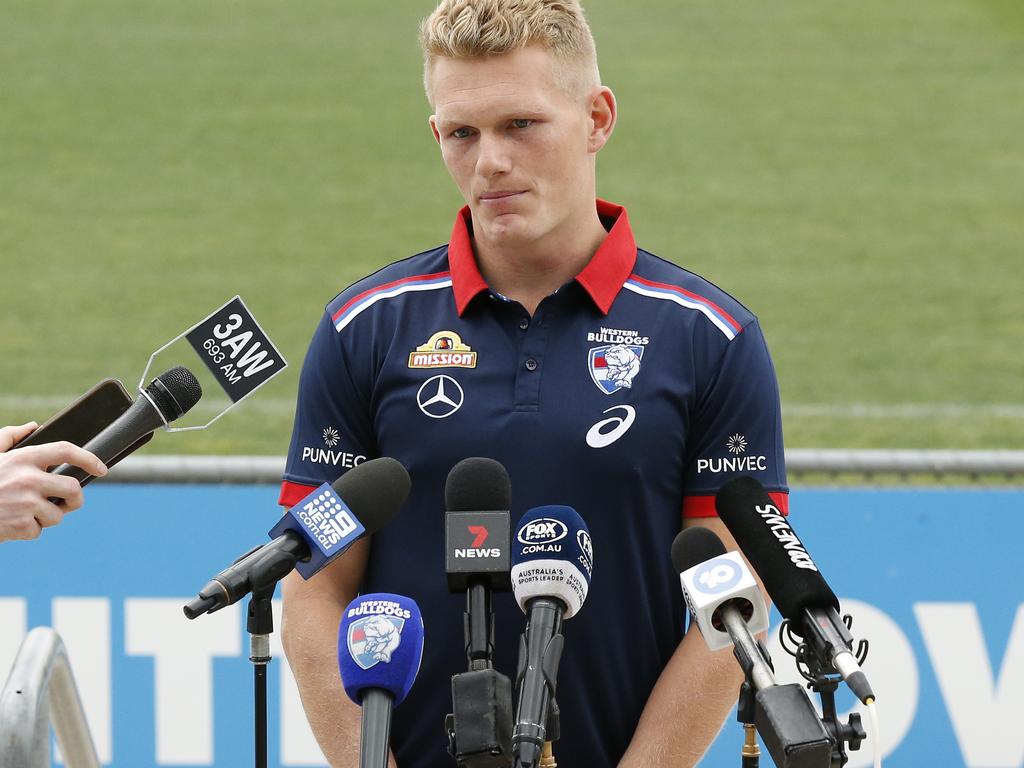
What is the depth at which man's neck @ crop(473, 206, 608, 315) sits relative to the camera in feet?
10.1

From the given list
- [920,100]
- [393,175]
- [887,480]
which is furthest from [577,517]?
[920,100]

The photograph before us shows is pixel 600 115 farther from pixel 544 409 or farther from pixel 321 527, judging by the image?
pixel 321 527

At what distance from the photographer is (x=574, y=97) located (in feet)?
9.80

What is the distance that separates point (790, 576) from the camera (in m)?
2.12

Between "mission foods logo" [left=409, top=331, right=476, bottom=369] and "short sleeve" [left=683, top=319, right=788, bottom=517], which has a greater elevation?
"mission foods logo" [left=409, top=331, right=476, bottom=369]

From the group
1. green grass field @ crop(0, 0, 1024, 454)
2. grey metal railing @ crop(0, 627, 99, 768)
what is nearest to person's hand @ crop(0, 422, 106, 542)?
grey metal railing @ crop(0, 627, 99, 768)

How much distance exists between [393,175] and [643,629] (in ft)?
42.8

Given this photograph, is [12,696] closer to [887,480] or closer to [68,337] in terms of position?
[887,480]

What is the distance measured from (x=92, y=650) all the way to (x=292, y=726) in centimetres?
64

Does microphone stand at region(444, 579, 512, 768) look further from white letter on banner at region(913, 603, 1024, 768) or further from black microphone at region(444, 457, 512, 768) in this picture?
white letter on banner at region(913, 603, 1024, 768)

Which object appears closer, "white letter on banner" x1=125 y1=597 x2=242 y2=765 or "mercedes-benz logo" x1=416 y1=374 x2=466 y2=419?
"mercedes-benz logo" x1=416 y1=374 x2=466 y2=419

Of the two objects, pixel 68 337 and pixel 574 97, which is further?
pixel 68 337

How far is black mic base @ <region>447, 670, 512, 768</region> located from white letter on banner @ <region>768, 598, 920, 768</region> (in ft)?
8.82

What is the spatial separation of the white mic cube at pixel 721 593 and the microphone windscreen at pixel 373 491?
0.50 metres
